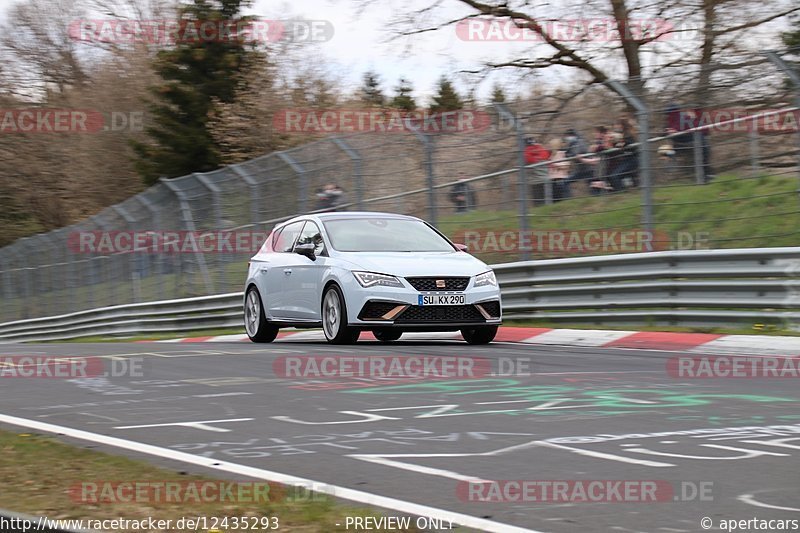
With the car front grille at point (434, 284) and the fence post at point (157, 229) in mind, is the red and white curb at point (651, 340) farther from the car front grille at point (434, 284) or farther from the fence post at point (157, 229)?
the fence post at point (157, 229)

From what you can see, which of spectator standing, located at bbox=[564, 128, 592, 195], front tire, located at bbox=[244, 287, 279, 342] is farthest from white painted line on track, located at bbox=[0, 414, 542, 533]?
spectator standing, located at bbox=[564, 128, 592, 195]

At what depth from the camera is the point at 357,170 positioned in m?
18.9

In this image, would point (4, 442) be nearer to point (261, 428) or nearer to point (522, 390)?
point (261, 428)

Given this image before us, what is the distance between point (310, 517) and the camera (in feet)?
14.9

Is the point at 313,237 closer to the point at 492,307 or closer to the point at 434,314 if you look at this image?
the point at 434,314

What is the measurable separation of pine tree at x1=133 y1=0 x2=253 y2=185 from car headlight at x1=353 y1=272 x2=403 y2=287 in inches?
1480

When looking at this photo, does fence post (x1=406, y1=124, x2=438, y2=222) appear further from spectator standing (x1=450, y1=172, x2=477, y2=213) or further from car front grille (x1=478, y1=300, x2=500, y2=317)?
car front grille (x1=478, y1=300, x2=500, y2=317)

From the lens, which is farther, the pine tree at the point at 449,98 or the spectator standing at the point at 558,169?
the pine tree at the point at 449,98

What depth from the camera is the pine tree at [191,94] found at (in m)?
50.7

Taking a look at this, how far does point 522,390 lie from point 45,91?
165ft

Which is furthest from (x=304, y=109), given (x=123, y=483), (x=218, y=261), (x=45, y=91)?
(x=123, y=483)

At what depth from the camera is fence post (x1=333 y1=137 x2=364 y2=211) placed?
61.8 ft

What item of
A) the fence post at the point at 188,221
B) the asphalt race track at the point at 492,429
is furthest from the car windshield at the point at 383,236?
the fence post at the point at 188,221

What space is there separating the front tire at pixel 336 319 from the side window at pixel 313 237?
2.20 ft
